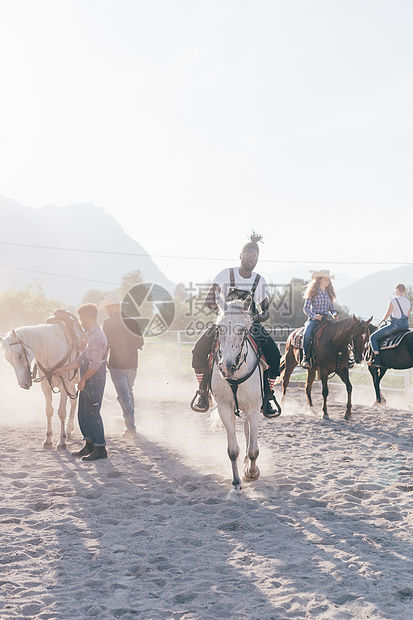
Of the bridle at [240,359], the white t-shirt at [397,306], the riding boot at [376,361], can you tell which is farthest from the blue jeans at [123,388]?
the white t-shirt at [397,306]

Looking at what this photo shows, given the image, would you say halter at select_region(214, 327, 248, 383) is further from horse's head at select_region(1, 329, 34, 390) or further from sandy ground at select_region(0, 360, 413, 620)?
horse's head at select_region(1, 329, 34, 390)

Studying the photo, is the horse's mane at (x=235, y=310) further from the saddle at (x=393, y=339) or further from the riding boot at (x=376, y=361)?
the riding boot at (x=376, y=361)

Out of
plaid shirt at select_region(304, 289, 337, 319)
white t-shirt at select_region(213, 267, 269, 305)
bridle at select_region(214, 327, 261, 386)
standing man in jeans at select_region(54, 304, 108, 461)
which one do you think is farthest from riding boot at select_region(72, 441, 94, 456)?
plaid shirt at select_region(304, 289, 337, 319)

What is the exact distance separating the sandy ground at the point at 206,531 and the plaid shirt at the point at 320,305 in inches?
115

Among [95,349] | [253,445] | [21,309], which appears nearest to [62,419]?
[95,349]

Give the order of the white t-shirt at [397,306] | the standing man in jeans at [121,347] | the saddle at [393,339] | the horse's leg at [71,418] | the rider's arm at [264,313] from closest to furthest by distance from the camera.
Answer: the rider's arm at [264,313], the standing man in jeans at [121,347], the horse's leg at [71,418], the saddle at [393,339], the white t-shirt at [397,306]

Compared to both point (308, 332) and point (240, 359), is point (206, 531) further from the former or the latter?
point (308, 332)

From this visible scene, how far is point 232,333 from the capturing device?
4.51 meters

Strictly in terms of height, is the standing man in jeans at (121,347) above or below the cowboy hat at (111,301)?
below

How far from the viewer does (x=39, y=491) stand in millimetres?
5207

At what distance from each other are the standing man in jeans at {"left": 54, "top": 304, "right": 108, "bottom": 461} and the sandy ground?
346 millimetres

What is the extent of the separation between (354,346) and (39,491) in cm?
636

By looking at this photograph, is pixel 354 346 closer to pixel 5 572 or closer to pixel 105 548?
pixel 105 548

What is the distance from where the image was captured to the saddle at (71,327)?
294 inches
